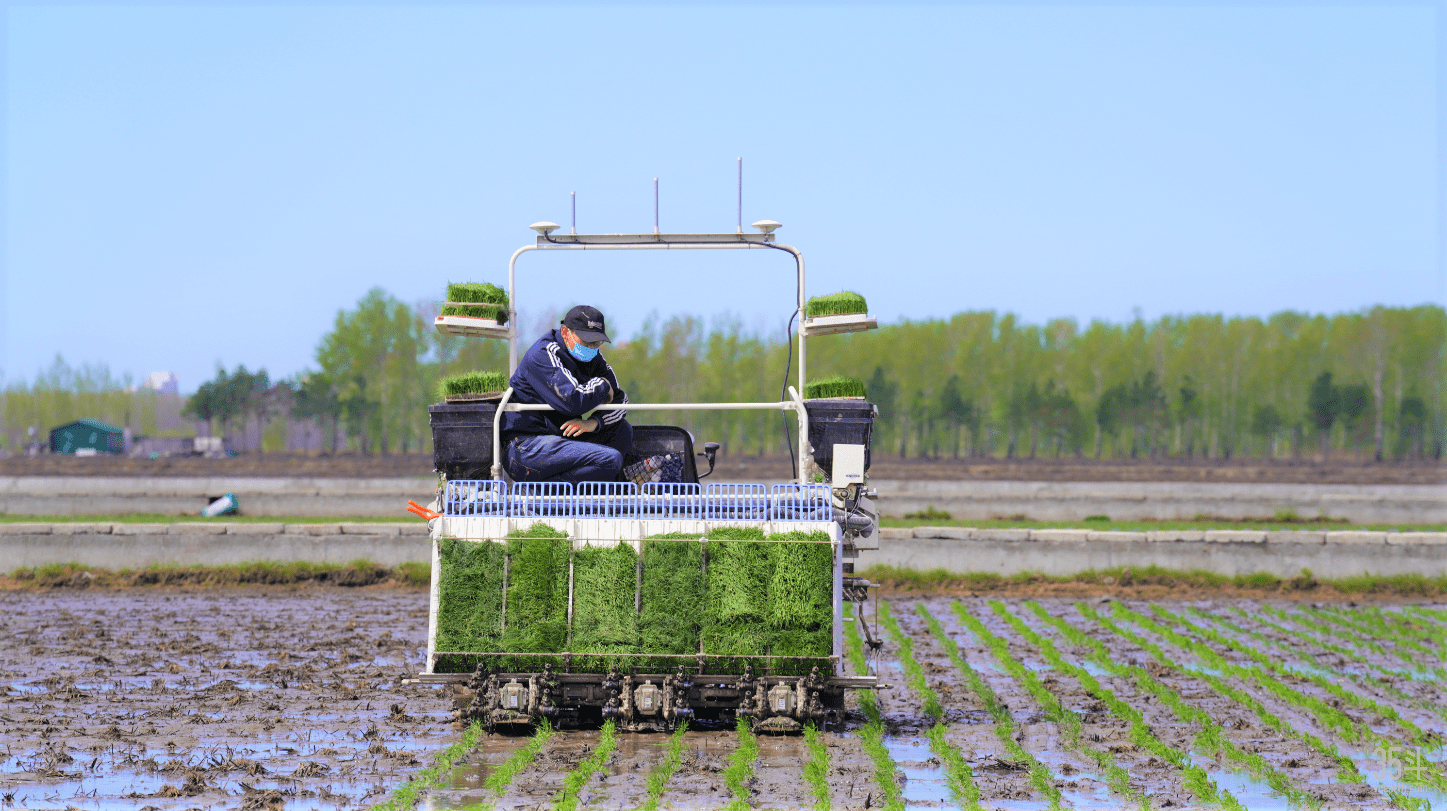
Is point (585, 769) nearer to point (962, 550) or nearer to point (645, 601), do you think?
point (645, 601)

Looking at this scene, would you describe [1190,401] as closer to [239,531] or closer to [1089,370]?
[1089,370]

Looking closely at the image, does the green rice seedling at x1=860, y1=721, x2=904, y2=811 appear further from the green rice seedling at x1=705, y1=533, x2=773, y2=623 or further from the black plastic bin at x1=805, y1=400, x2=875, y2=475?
the black plastic bin at x1=805, y1=400, x2=875, y2=475

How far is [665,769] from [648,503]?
187cm

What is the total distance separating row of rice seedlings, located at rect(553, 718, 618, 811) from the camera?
6871 millimetres

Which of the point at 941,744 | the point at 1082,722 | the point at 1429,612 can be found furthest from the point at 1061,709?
the point at 1429,612

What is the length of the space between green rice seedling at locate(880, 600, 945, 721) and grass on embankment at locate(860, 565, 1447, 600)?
3.12m

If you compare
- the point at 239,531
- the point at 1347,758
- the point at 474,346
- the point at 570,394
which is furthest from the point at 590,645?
the point at 474,346

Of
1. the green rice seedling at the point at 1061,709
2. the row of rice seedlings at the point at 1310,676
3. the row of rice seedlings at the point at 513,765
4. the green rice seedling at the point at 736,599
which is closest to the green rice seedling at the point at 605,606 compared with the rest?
the green rice seedling at the point at 736,599

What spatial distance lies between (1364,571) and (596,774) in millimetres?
16971

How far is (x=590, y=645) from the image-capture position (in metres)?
8.58

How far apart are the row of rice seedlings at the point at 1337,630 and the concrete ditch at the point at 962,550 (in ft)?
5.94

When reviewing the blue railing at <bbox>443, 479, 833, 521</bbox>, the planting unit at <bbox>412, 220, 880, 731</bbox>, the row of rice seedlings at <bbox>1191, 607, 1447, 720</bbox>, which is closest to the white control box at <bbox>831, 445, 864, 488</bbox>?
the planting unit at <bbox>412, 220, 880, 731</bbox>

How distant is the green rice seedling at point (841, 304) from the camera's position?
30.0ft

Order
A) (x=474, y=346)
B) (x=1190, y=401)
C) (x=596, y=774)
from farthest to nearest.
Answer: (x=1190, y=401) < (x=474, y=346) < (x=596, y=774)
